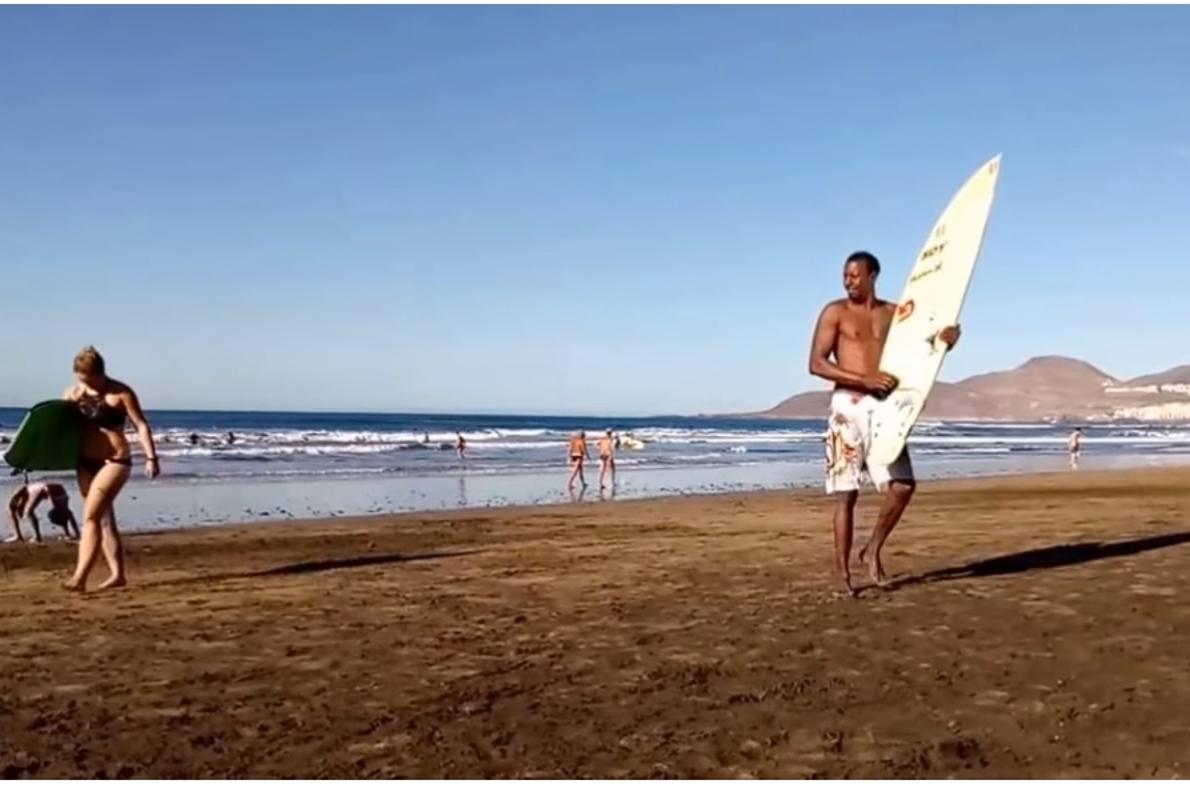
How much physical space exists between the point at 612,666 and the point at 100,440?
435 centimetres

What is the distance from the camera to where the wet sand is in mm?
4211

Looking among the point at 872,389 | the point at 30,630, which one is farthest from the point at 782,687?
the point at 30,630

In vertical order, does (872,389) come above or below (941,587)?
above

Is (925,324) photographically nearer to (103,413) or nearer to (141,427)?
(141,427)

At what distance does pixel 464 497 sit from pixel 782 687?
64.8 ft

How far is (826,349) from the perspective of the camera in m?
7.61

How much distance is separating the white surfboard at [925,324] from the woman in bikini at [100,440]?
461 centimetres

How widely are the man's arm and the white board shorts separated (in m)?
0.13

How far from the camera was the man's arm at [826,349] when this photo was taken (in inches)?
295

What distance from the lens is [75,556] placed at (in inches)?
458

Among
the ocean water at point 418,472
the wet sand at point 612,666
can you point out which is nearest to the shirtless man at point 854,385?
the wet sand at point 612,666

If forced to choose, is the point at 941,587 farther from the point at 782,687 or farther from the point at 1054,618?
the point at 782,687

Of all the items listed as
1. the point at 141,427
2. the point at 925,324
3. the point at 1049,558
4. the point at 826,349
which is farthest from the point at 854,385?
the point at 141,427

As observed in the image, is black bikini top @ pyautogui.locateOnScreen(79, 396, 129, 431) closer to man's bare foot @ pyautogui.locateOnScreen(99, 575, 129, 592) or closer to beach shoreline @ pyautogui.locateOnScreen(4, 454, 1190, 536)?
man's bare foot @ pyautogui.locateOnScreen(99, 575, 129, 592)
